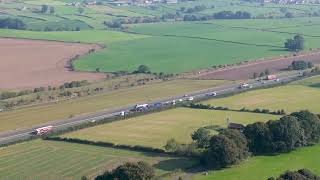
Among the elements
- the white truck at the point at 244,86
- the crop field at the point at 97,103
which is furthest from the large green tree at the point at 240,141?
the white truck at the point at 244,86

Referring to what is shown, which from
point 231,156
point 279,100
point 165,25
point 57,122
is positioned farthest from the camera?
point 165,25

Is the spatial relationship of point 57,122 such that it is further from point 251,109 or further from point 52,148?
point 251,109

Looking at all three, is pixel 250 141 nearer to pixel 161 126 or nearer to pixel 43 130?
pixel 161 126

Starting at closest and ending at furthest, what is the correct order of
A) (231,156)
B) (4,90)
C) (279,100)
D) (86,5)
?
1. (231,156)
2. (279,100)
3. (4,90)
4. (86,5)

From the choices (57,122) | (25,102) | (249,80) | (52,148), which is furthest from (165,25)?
(52,148)

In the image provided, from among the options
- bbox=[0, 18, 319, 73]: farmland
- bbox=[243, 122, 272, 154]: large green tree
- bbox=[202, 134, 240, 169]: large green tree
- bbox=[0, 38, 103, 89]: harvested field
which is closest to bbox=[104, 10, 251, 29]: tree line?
bbox=[0, 18, 319, 73]: farmland

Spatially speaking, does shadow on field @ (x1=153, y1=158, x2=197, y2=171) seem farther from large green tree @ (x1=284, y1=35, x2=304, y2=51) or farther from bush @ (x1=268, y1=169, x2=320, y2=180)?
large green tree @ (x1=284, y1=35, x2=304, y2=51)
